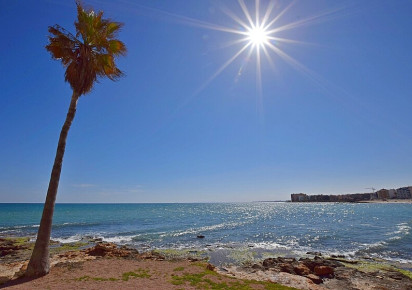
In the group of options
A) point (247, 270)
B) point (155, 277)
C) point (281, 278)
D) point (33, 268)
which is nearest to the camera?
point (33, 268)

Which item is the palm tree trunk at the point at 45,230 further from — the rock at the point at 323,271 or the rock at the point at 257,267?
the rock at the point at 323,271

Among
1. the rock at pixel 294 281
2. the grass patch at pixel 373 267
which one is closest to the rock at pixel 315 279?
the rock at pixel 294 281

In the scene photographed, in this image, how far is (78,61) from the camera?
14453 mm

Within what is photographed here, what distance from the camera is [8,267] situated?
17.0 m

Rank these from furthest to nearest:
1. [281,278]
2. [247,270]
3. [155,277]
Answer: [247,270] → [281,278] → [155,277]

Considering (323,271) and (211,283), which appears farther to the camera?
(323,271)

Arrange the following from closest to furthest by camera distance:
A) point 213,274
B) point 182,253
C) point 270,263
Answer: point 213,274 < point 270,263 < point 182,253

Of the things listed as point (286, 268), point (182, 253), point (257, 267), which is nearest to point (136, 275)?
point (257, 267)

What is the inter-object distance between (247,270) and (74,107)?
16.9 meters

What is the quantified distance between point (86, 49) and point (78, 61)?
979 mm

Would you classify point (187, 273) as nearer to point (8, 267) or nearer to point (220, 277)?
point (220, 277)

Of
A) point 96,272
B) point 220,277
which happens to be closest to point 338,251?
point 220,277

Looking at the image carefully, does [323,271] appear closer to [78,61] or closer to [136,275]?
[136,275]

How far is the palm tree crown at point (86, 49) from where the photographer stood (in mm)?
13727
